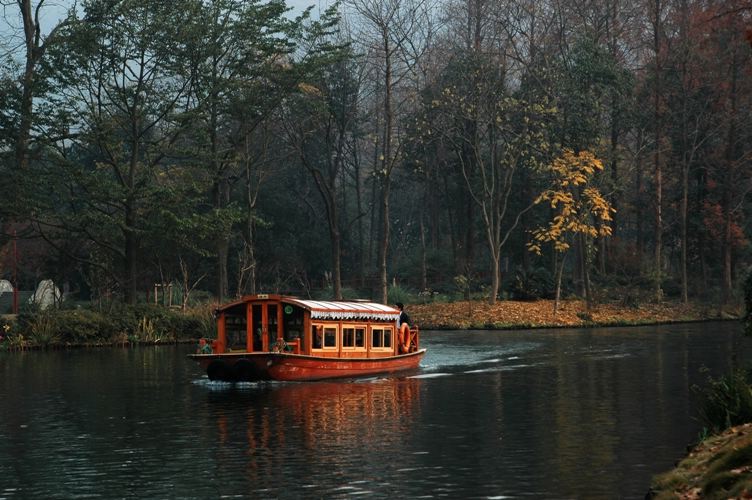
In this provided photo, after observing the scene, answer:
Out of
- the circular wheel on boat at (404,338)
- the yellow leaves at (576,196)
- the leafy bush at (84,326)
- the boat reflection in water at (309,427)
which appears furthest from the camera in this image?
the yellow leaves at (576,196)

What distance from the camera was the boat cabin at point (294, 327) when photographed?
35625mm

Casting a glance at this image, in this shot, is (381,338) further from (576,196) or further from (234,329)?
(576,196)

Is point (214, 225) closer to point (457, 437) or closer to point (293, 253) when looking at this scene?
point (293, 253)

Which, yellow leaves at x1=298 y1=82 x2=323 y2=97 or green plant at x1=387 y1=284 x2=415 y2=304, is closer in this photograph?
yellow leaves at x1=298 y1=82 x2=323 y2=97

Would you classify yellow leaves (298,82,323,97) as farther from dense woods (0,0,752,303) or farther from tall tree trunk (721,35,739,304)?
tall tree trunk (721,35,739,304)

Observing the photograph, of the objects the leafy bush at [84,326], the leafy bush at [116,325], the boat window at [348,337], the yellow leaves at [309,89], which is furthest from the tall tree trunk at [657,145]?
the boat window at [348,337]

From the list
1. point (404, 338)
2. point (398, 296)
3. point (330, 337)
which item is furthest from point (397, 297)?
point (330, 337)

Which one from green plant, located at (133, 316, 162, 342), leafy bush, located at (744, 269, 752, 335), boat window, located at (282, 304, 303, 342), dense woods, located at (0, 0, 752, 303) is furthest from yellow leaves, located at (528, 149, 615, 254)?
leafy bush, located at (744, 269, 752, 335)

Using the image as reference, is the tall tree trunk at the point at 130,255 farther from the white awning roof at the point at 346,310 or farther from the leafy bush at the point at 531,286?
the leafy bush at the point at 531,286

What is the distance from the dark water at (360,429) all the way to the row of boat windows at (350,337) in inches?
60.6

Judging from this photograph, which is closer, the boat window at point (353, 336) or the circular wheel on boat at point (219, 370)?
the circular wheel on boat at point (219, 370)

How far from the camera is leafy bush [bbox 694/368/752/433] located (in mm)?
18672

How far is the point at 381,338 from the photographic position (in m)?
39.4

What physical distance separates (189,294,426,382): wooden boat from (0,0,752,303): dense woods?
1914cm
